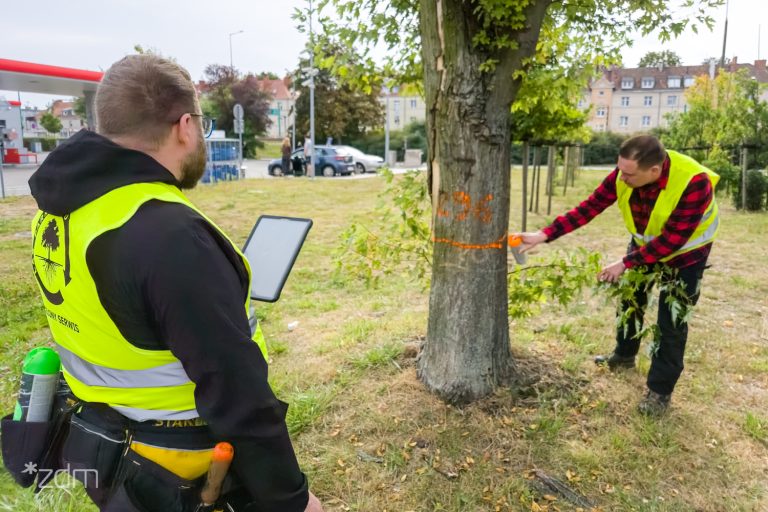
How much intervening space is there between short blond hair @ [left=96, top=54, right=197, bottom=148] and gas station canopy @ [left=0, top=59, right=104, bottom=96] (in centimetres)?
1182

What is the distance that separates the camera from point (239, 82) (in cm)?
4372

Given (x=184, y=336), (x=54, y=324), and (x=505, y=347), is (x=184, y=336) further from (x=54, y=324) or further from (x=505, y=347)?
(x=505, y=347)

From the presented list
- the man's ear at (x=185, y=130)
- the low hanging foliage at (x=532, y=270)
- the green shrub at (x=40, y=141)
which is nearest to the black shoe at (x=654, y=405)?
the low hanging foliage at (x=532, y=270)

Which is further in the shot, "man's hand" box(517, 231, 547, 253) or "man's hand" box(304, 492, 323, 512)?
"man's hand" box(517, 231, 547, 253)

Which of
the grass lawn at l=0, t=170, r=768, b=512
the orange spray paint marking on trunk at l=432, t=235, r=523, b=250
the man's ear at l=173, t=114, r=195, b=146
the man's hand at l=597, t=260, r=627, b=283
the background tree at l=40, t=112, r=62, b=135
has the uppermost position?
the background tree at l=40, t=112, r=62, b=135

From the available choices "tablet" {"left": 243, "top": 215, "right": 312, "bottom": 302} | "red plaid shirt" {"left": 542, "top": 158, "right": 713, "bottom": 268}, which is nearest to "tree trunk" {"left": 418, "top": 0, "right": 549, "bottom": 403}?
"red plaid shirt" {"left": 542, "top": 158, "right": 713, "bottom": 268}

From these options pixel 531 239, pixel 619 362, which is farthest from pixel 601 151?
pixel 531 239

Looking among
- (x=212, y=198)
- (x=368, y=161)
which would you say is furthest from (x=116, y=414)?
(x=368, y=161)

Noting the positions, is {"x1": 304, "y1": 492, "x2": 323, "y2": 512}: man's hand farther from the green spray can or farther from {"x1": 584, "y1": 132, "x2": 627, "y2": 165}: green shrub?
{"x1": 584, "y1": 132, "x2": 627, "y2": 165}: green shrub

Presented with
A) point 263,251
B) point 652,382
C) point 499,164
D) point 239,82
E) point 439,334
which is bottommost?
point 652,382

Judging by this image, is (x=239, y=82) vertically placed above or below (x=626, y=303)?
above

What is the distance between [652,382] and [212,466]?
2.95m

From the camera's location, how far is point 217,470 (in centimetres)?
128

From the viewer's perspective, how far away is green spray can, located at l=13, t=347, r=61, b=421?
150cm
